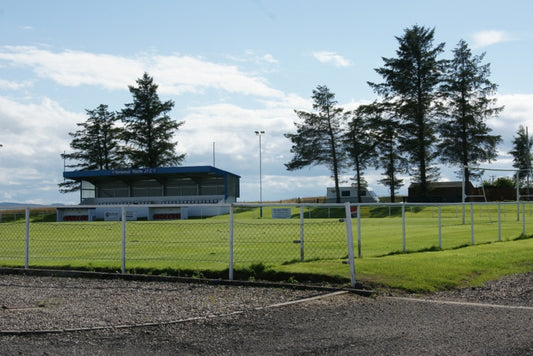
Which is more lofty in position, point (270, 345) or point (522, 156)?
point (522, 156)

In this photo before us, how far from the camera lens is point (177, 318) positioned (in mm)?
7395

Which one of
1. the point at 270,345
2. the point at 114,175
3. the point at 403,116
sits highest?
the point at 403,116

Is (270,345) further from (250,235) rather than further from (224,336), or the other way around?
(250,235)

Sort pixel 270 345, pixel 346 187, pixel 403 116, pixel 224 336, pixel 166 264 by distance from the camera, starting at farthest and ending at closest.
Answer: pixel 346 187, pixel 403 116, pixel 166 264, pixel 224 336, pixel 270 345

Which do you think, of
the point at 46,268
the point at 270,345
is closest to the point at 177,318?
the point at 270,345

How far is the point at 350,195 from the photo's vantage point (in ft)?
232

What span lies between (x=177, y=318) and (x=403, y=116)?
2222 inches

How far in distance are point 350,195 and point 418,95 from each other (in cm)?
1683

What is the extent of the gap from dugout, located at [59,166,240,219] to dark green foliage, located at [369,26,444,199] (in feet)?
71.3

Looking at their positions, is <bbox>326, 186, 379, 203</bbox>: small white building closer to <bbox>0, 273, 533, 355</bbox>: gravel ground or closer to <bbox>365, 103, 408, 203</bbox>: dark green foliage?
<bbox>365, 103, 408, 203</bbox>: dark green foliage

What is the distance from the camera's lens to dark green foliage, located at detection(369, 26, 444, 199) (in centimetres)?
5944

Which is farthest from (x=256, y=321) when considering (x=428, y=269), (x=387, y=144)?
(x=387, y=144)

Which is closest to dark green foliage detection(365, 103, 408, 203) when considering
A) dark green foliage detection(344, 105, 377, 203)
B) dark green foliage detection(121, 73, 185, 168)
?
dark green foliage detection(344, 105, 377, 203)

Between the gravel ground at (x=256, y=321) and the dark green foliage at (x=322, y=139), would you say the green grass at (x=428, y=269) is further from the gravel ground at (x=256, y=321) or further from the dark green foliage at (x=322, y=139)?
the dark green foliage at (x=322, y=139)
